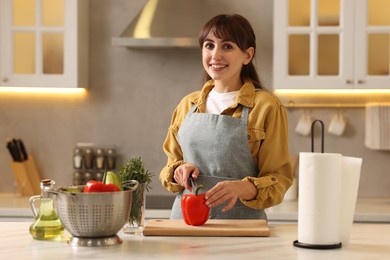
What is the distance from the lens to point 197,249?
201cm

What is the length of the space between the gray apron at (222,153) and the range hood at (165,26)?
1301 mm

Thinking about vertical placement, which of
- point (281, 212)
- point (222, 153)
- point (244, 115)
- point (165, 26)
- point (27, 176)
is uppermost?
point (165, 26)

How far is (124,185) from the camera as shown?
2178mm

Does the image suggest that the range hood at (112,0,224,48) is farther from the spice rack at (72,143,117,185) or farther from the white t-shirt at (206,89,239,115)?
the white t-shirt at (206,89,239,115)

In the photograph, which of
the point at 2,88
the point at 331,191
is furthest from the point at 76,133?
the point at 331,191

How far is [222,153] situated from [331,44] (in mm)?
1540

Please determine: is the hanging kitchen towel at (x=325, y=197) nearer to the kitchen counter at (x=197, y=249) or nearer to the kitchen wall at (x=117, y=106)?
the kitchen counter at (x=197, y=249)

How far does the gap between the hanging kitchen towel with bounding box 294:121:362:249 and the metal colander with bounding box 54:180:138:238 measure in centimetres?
48

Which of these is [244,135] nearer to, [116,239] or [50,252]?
[116,239]

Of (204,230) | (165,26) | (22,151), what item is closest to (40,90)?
(22,151)

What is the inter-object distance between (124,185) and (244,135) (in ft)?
2.12

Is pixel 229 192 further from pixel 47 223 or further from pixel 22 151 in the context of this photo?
pixel 22 151

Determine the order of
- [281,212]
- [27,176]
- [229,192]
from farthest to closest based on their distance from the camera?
[27,176] < [281,212] < [229,192]

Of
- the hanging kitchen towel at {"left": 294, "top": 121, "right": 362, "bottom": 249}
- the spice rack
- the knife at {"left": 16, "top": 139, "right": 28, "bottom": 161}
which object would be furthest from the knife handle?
the hanging kitchen towel at {"left": 294, "top": 121, "right": 362, "bottom": 249}
